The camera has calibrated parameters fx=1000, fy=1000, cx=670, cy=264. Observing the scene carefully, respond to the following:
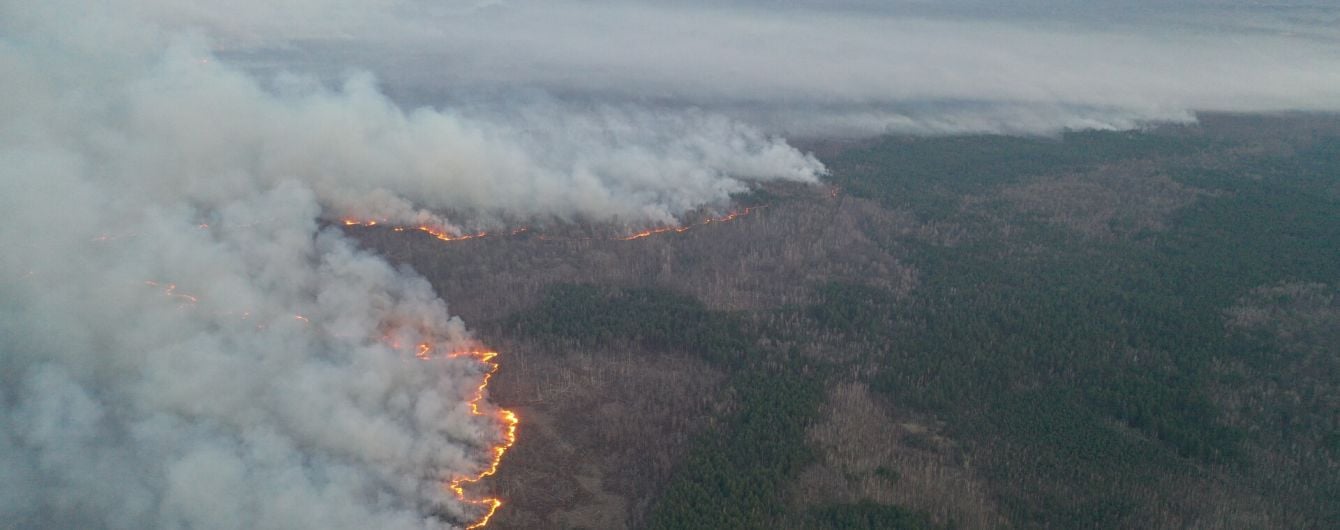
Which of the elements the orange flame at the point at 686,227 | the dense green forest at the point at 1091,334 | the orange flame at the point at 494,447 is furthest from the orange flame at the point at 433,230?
the dense green forest at the point at 1091,334

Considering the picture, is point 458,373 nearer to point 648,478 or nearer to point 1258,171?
point 648,478

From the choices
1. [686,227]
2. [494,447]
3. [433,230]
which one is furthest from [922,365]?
[433,230]

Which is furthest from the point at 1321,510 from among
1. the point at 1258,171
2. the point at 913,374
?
the point at 1258,171

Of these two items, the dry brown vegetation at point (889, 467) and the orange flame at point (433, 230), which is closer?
the dry brown vegetation at point (889, 467)

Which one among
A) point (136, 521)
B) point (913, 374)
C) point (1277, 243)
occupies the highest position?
point (1277, 243)

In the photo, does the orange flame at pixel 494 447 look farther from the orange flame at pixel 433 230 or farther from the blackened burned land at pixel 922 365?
the orange flame at pixel 433 230

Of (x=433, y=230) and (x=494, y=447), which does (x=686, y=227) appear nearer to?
(x=433, y=230)
